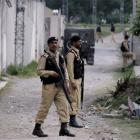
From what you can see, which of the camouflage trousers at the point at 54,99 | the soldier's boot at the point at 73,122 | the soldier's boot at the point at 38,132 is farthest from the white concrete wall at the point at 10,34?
the camouflage trousers at the point at 54,99

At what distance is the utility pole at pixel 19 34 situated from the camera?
29.0 metres

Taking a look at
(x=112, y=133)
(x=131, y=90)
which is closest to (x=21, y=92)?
(x=131, y=90)

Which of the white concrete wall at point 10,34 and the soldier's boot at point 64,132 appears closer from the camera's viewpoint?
the soldier's boot at point 64,132

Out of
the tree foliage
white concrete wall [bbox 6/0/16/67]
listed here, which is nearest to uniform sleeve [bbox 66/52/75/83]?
white concrete wall [bbox 6/0/16/67]

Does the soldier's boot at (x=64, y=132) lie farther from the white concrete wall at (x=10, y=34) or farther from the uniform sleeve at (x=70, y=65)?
the white concrete wall at (x=10, y=34)

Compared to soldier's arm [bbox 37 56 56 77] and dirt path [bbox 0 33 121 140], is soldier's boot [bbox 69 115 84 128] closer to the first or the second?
dirt path [bbox 0 33 121 140]

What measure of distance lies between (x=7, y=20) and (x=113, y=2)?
77102mm

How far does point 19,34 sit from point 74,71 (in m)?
16.5

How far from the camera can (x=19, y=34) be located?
95.8 feet

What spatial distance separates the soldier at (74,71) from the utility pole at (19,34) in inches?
628

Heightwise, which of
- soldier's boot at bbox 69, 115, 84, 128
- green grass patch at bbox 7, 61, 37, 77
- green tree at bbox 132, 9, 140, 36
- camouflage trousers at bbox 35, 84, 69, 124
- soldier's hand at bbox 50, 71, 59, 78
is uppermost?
green tree at bbox 132, 9, 140, 36

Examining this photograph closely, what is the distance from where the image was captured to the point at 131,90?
17.2m

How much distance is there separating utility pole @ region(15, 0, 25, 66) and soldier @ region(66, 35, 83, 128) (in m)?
16.0

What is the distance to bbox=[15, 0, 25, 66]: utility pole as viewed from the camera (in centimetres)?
2898
